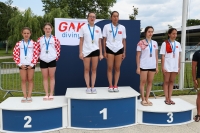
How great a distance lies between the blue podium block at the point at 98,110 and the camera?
3.97m

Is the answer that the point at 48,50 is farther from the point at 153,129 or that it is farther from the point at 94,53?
the point at 153,129

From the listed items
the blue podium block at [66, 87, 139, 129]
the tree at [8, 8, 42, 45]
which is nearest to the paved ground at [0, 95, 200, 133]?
the blue podium block at [66, 87, 139, 129]

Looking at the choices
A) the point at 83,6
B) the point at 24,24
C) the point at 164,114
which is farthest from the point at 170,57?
the point at 83,6

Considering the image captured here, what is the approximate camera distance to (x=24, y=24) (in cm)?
1973

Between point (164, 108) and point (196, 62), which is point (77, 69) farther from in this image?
point (196, 62)

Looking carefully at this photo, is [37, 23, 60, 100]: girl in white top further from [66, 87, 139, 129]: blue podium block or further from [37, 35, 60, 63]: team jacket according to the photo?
[66, 87, 139, 129]: blue podium block

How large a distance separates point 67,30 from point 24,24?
15.8 meters

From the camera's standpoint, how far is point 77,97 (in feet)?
12.9

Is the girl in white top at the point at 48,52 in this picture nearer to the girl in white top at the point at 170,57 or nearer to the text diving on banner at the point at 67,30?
the text diving on banner at the point at 67,30

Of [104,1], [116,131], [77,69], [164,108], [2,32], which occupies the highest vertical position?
[104,1]

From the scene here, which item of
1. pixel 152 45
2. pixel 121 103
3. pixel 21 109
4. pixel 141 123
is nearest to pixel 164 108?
pixel 141 123

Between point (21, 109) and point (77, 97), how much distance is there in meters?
0.97

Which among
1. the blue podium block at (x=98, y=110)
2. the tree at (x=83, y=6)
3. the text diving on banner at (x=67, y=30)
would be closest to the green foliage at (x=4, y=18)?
the tree at (x=83, y=6)

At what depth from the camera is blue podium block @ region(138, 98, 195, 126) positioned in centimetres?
421
